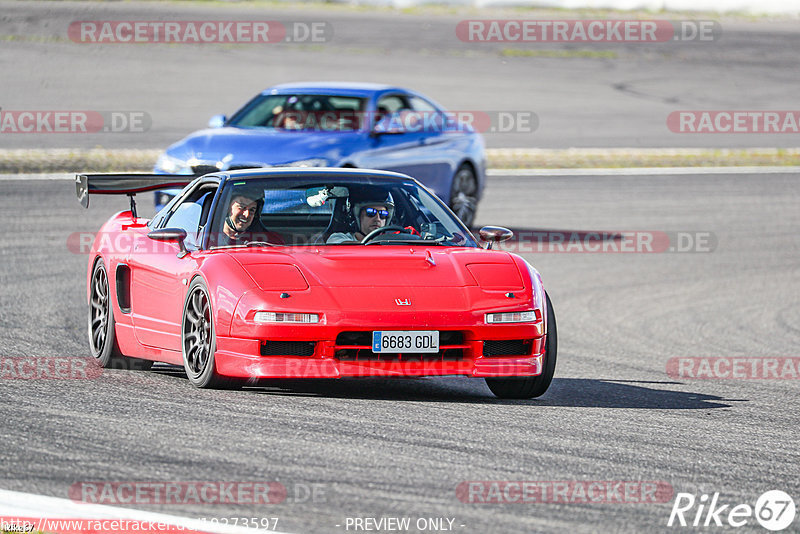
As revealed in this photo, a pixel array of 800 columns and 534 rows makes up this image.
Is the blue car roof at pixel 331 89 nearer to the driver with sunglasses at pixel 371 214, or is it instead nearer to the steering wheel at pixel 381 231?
the driver with sunglasses at pixel 371 214

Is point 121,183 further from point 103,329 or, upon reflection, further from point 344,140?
point 344,140

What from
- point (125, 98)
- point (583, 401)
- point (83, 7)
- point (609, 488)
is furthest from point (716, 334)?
point (83, 7)

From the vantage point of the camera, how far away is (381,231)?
28.6 feet

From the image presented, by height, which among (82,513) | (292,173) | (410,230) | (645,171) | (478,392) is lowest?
(645,171)

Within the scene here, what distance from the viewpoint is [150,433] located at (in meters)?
6.73

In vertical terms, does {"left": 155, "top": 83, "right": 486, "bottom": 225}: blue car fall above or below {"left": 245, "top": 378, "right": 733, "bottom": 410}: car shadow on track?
above

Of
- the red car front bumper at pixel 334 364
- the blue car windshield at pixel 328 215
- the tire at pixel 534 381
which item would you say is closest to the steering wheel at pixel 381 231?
the blue car windshield at pixel 328 215

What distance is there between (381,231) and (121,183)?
2.15 m

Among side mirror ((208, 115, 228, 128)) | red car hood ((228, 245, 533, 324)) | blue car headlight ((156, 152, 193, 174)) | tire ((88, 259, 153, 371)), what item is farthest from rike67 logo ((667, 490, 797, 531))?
side mirror ((208, 115, 228, 128))

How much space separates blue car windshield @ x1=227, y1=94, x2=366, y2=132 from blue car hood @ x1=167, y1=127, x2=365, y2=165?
56cm

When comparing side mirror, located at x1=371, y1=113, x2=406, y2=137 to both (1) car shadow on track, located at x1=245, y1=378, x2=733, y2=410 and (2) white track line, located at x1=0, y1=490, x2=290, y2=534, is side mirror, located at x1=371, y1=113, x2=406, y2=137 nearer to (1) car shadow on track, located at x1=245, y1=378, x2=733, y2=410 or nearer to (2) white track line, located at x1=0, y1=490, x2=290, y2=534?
(1) car shadow on track, located at x1=245, y1=378, x2=733, y2=410

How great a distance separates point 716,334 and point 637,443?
5.56 meters

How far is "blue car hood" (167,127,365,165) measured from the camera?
14.4 m

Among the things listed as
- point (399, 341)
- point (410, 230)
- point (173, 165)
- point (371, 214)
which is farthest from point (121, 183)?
point (173, 165)
